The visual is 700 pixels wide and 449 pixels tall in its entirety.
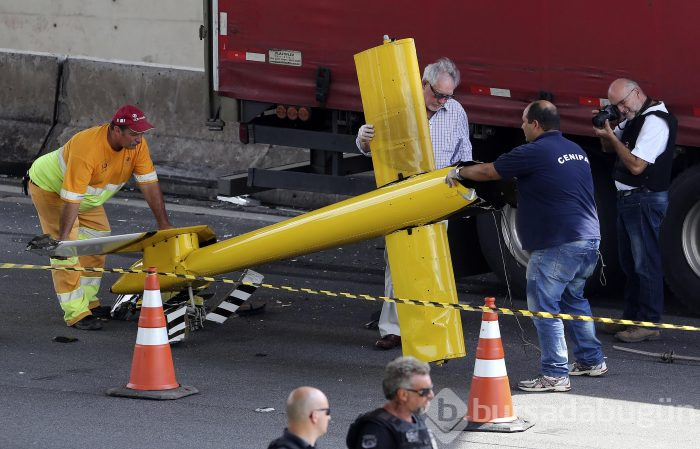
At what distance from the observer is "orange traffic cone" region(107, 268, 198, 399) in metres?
8.10

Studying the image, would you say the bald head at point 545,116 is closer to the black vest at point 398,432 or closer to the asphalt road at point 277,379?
the asphalt road at point 277,379

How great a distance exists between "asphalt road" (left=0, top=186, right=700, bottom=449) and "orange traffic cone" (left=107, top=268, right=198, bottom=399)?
82mm

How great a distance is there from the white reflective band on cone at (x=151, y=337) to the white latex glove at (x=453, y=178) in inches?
73.2

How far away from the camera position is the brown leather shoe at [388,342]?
939 cm

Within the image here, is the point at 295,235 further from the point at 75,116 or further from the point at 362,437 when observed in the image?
the point at 75,116

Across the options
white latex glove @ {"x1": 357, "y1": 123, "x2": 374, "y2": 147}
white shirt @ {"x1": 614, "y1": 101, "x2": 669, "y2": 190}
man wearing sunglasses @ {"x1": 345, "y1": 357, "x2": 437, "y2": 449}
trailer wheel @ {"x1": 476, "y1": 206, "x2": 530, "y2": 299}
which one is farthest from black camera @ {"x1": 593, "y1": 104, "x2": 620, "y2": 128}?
man wearing sunglasses @ {"x1": 345, "y1": 357, "x2": 437, "y2": 449}

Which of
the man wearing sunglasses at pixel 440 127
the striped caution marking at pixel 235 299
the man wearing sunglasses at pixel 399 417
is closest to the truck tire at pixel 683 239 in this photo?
the man wearing sunglasses at pixel 440 127

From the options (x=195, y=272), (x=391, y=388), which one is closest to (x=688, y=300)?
(x=195, y=272)

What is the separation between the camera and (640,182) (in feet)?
31.2

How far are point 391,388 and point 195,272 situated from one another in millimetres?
4332

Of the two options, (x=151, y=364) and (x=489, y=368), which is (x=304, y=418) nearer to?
(x=489, y=368)

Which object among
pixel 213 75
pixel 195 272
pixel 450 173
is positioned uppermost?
pixel 213 75

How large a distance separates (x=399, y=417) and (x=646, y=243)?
4.77m

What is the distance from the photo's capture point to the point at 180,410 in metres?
7.84
